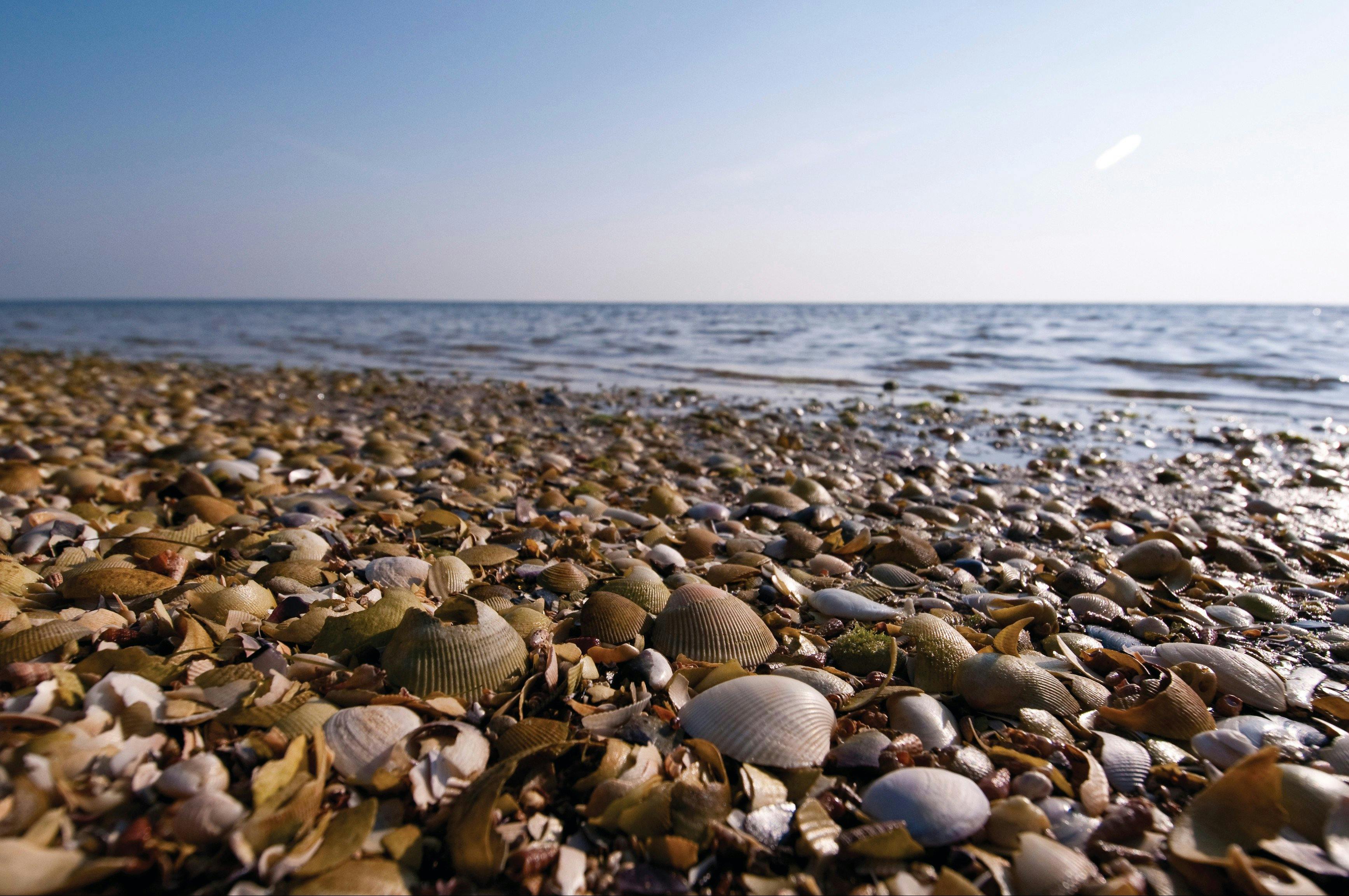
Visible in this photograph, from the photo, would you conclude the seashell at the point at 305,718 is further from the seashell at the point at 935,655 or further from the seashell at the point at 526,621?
the seashell at the point at 935,655

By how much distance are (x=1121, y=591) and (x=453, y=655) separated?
3285 millimetres

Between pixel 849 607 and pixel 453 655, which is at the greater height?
pixel 453 655

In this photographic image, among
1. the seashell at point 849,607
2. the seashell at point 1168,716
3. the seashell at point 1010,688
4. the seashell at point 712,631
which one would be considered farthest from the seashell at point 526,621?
the seashell at point 1168,716

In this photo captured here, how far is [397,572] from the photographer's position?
3.20 metres

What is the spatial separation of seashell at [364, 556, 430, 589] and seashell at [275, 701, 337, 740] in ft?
3.50

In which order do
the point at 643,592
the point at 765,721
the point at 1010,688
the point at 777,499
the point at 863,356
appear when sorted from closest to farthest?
the point at 765,721, the point at 1010,688, the point at 643,592, the point at 777,499, the point at 863,356

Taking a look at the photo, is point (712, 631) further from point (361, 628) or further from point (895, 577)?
point (895, 577)

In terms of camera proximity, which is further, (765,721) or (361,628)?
(361,628)

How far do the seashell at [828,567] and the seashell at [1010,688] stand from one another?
141 cm

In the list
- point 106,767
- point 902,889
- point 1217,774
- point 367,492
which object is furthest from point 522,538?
point 1217,774

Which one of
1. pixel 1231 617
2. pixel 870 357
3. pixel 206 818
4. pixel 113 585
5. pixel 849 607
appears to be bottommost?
pixel 1231 617

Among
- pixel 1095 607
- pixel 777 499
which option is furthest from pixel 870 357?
pixel 1095 607

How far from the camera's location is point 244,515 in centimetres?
408

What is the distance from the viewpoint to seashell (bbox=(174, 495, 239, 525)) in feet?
13.2
